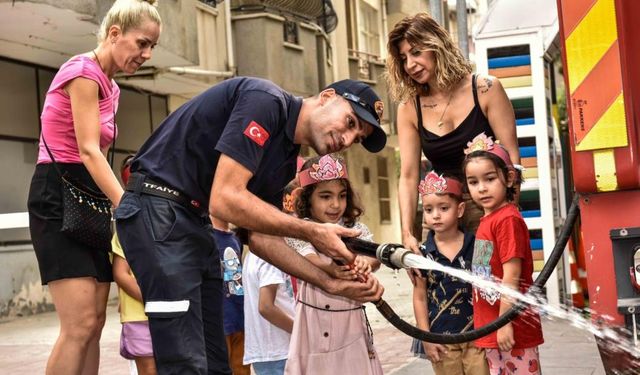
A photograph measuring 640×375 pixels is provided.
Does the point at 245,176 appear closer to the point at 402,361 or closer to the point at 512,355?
the point at 512,355

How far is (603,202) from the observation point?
3.46 meters

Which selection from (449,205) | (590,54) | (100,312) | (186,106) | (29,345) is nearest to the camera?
(590,54)

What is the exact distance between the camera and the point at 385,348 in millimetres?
8398

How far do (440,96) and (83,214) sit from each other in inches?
69.9

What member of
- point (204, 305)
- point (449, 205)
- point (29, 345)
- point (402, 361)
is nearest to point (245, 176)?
point (204, 305)

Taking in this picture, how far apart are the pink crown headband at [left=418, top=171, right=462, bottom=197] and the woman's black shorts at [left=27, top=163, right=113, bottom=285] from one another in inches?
62.1

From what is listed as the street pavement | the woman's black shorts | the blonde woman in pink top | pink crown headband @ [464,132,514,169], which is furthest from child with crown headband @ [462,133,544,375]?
the woman's black shorts

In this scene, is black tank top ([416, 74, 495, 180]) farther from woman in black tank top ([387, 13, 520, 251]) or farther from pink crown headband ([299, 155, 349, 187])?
pink crown headband ([299, 155, 349, 187])

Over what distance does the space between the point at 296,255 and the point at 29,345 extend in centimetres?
676

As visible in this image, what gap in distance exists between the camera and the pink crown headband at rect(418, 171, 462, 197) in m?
4.82

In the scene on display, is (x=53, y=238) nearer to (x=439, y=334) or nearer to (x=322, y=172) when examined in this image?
(x=322, y=172)

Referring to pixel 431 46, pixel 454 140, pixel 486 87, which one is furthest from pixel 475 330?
pixel 431 46

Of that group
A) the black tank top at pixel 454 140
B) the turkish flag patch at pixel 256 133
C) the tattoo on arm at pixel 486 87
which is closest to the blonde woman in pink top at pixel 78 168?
the turkish flag patch at pixel 256 133

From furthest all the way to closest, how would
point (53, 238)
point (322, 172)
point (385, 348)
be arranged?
1. point (385, 348)
2. point (322, 172)
3. point (53, 238)
